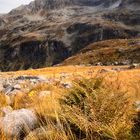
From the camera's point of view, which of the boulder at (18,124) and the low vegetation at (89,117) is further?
the boulder at (18,124)

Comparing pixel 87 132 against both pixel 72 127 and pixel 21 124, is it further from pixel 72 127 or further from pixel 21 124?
pixel 21 124

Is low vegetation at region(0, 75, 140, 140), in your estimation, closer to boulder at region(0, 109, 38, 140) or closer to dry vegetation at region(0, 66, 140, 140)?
dry vegetation at region(0, 66, 140, 140)

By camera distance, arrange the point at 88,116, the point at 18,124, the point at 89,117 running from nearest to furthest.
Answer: the point at 88,116
the point at 89,117
the point at 18,124

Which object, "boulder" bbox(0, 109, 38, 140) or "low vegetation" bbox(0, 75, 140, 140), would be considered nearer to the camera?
"low vegetation" bbox(0, 75, 140, 140)

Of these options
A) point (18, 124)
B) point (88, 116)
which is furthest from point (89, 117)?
point (18, 124)

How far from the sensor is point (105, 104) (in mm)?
6805

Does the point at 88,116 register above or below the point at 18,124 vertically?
above

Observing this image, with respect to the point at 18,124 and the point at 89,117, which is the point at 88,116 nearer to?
the point at 89,117

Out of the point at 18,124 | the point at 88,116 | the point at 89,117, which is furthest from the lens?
the point at 18,124

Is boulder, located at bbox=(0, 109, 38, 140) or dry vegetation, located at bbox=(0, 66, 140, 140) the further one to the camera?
boulder, located at bbox=(0, 109, 38, 140)

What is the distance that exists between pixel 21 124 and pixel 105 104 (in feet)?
4.93

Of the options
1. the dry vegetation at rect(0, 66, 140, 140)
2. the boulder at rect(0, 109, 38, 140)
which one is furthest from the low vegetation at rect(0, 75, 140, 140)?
the boulder at rect(0, 109, 38, 140)

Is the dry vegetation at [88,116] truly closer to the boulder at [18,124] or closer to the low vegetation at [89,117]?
the low vegetation at [89,117]

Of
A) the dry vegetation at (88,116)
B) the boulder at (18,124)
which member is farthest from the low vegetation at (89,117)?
the boulder at (18,124)
